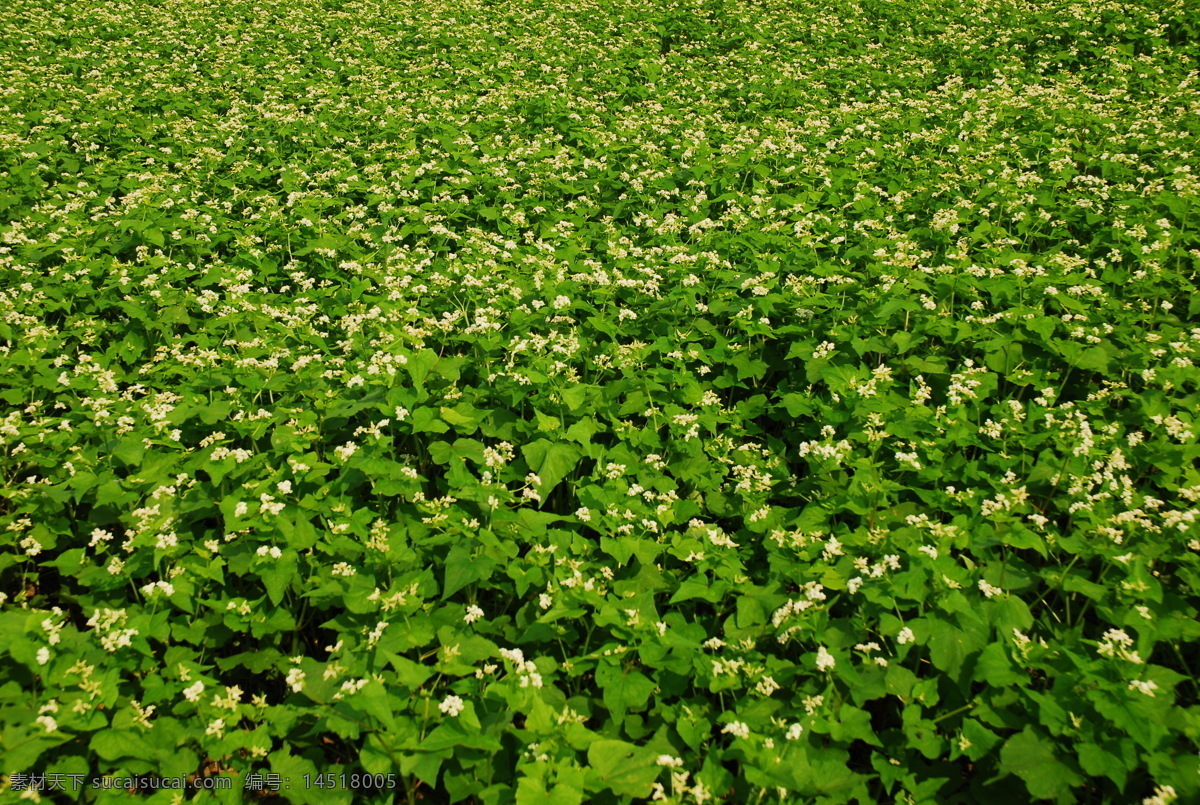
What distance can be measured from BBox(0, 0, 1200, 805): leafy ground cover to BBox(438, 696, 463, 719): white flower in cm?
10

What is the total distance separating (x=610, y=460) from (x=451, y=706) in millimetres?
2106

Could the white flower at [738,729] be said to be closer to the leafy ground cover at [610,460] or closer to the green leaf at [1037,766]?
the leafy ground cover at [610,460]

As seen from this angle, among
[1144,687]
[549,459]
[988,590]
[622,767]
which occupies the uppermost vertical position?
[1144,687]

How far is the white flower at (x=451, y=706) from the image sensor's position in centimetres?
309

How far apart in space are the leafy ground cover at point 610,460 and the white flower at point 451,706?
0.10 meters

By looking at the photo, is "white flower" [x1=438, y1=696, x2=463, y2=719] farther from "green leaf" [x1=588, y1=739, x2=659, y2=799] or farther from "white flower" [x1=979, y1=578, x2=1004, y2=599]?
"white flower" [x1=979, y1=578, x2=1004, y2=599]

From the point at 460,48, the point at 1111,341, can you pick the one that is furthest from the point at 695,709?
the point at 460,48

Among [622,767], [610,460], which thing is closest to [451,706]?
[622,767]

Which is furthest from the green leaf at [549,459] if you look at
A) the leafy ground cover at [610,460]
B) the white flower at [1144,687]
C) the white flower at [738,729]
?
the white flower at [1144,687]

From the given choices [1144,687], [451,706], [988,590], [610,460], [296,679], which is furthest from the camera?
[610,460]

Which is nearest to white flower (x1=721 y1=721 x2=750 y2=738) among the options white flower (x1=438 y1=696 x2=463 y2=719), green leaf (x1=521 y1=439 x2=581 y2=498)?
white flower (x1=438 y1=696 x2=463 y2=719)

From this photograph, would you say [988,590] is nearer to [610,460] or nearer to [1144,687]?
[1144,687]

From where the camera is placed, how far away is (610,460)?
4816 mm

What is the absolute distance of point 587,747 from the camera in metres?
3.09
